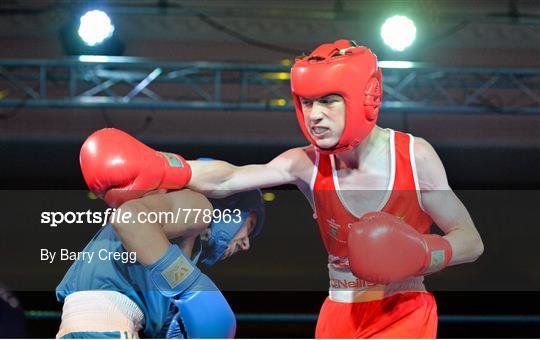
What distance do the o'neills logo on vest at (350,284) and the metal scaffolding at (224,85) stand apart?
1.97m

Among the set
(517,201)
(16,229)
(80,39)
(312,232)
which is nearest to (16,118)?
(80,39)

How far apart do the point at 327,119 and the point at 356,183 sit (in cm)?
20

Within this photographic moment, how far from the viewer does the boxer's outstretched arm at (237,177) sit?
219 cm

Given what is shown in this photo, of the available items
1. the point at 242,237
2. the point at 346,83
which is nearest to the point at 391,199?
the point at 346,83

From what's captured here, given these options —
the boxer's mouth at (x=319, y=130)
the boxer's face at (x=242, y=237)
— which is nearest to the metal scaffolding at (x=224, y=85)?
the boxer's face at (x=242, y=237)

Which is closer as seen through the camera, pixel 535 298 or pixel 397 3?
pixel 397 3

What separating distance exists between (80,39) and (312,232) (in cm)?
145

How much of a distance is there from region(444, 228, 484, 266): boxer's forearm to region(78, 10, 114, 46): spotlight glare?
8.15 ft

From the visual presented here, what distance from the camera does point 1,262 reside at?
3684mm

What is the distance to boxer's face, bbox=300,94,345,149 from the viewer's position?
2.05 m

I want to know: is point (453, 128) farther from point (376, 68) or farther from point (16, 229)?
point (376, 68)

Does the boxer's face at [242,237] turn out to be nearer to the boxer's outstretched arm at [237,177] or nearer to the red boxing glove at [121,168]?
the boxer's outstretched arm at [237,177]

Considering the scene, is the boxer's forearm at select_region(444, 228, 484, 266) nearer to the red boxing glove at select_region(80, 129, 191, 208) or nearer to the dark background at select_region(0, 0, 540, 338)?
the red boxing glove at select_region(80, 129, 191, 208)

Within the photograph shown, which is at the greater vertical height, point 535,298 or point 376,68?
point 376,68
